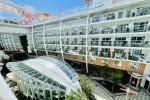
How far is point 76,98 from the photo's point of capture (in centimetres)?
1579

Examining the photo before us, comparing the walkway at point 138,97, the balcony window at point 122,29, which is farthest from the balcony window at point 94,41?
the walkway at point 138,97

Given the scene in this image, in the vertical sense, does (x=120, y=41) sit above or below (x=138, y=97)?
above

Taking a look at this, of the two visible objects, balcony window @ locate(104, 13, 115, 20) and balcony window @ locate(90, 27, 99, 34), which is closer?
balcony window @ locate(104, 13, 115, 20)

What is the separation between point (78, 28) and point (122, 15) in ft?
43.5

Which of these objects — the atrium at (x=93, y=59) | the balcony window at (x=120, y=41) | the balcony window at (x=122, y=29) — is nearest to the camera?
the atrium at (x=93, y=59)

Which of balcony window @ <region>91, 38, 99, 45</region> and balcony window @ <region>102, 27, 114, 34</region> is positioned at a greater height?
balcony window @ <region>102, 27, 114, 34</region>

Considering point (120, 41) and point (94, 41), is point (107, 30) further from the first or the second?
point (94, 41)

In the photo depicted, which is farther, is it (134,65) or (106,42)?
(106,42)

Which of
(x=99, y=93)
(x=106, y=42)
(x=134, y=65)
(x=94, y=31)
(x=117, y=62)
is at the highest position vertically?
(x=94, y=31)

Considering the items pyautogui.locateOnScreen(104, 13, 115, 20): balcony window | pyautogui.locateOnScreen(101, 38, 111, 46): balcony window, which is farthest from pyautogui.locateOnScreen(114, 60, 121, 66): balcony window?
pyautogui.locateOnScreen(104, 13, 115, 20): balcony window

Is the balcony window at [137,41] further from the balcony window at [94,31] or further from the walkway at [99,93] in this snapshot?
the walkway at [99,93]

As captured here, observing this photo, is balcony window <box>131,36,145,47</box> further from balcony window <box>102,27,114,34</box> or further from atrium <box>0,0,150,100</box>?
balcony window <box>102,27,114,34</box>

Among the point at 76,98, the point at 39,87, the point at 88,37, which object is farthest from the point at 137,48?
the point at 39,87

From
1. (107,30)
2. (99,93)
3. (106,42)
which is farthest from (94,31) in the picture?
(99,93)
